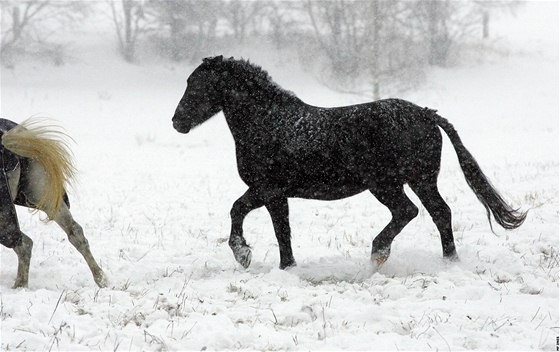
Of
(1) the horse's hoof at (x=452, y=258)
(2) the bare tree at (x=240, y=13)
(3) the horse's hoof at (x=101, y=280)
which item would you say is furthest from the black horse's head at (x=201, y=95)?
(2) the bare tree at (x=240, y=13)

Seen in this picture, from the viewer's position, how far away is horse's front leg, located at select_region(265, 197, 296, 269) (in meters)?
4.98

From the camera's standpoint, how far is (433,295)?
156 inches

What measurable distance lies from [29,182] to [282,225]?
2.29 meters

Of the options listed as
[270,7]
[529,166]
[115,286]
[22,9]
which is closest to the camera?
[115,286]

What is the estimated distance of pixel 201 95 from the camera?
5.19m

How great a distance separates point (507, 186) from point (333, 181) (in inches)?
243

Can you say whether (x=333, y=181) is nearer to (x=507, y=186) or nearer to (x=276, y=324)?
(x=276, y=324)

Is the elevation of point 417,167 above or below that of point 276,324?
above

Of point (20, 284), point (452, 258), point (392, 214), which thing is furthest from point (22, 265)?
point (452, 258)

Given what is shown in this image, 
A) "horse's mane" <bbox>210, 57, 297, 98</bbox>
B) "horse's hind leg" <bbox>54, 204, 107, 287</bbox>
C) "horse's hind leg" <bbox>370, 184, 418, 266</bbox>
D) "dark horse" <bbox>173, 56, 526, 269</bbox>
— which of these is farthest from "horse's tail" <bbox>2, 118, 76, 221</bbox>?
"horse's hind leg" <bbox>370, 184, 418, 266</bbox>

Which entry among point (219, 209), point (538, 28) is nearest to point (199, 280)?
point (219, 209)

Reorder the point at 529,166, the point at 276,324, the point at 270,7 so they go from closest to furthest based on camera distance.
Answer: the point at 276,324, the point at 529,166, the point at 270,7

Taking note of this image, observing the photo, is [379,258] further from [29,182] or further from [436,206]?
[29,182]

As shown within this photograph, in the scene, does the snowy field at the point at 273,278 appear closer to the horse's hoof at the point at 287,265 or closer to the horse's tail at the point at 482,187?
the horse's hoof at the point at 287,265
